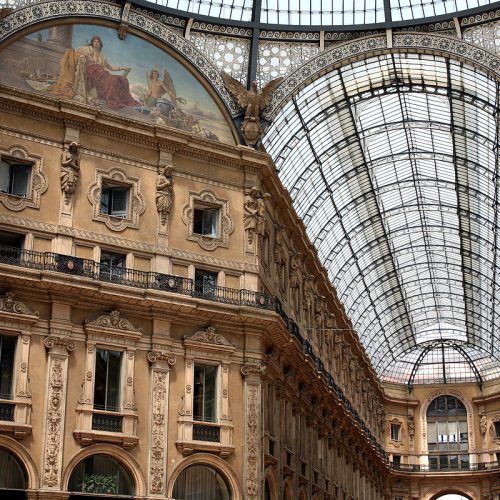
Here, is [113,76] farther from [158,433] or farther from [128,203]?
[158,433]

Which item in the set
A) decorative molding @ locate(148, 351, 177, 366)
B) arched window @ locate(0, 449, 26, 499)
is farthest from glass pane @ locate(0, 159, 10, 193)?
arched window @ locate(0, 449, 26, 499)

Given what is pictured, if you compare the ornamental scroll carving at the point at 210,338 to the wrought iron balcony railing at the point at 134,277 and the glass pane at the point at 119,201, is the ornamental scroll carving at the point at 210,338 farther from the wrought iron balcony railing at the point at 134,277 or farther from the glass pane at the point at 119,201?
the glass pane at the point at 119,201

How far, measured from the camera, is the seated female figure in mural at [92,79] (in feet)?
130

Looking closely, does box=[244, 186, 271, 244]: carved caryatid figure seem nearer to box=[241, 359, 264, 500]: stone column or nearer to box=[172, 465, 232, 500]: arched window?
box=[241, 359, 264, 500]: stone column

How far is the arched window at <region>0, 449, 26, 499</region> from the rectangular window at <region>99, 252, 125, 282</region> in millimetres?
7867

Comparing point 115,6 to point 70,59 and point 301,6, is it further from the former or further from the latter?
point 301,6

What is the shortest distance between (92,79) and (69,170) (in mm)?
4905

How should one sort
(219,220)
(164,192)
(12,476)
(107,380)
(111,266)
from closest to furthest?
(12,476)
(107,380)
(111,266)
(164,192)
(219,220)

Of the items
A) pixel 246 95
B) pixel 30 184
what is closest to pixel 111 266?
pixel 30 184

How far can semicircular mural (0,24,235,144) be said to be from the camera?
39.1 m

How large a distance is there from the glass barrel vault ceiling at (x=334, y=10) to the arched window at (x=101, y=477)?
22647mm

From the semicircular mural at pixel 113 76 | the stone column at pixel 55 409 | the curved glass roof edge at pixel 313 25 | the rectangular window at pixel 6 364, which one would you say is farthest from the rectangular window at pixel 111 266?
the curved glass roof edge at pixel 313 25

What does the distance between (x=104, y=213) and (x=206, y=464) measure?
36.5 ft

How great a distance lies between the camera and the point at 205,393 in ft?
129
